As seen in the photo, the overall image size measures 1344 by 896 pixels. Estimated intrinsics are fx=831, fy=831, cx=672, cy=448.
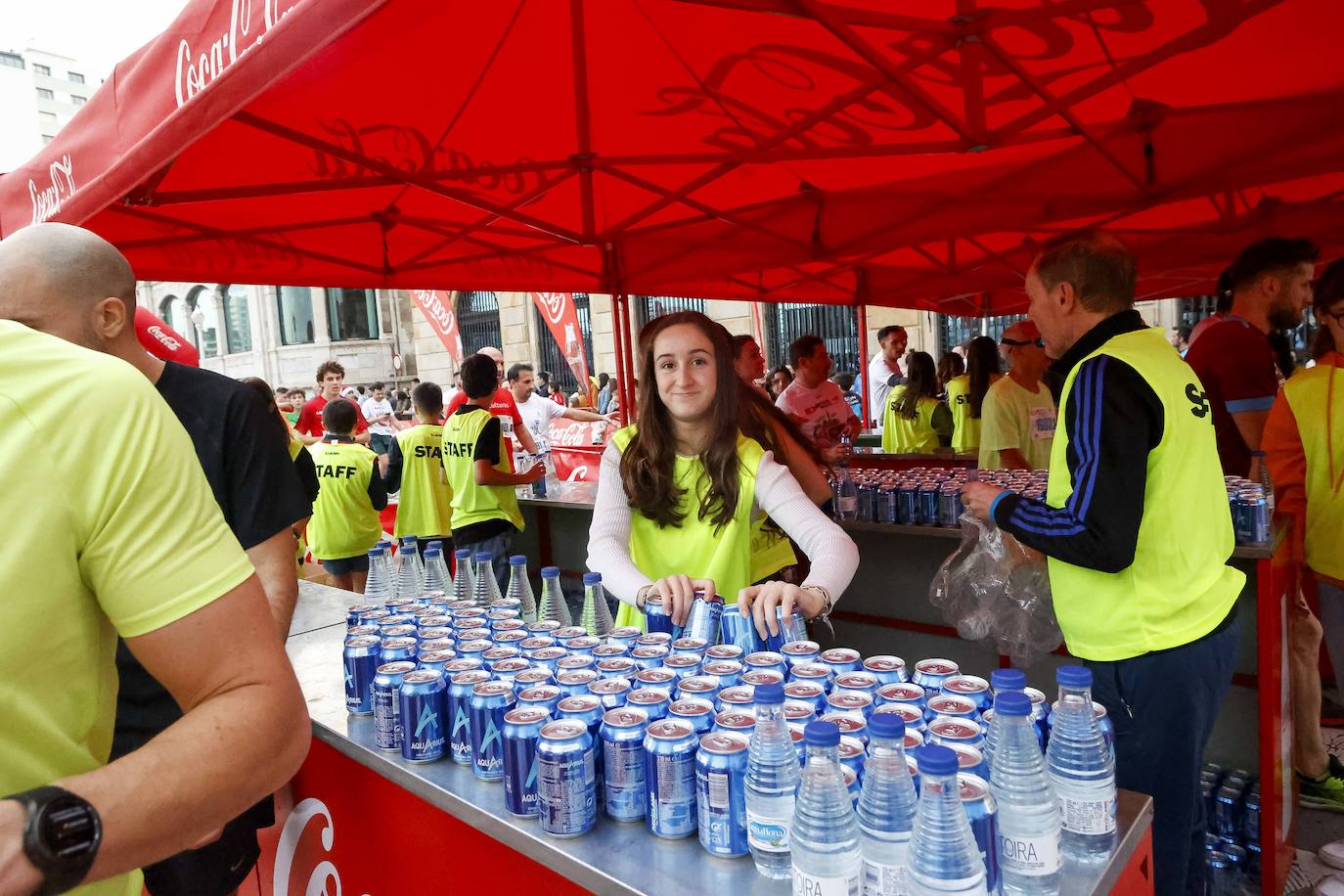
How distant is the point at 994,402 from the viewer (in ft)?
15.4

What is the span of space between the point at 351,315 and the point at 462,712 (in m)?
31.9

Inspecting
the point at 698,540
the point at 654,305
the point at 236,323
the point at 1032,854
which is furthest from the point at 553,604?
the point at 236,323

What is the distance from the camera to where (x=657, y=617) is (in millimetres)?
2020

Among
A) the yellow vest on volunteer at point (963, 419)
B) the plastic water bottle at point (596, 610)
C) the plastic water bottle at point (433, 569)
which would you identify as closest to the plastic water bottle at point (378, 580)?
the plastic water bottle at point (433, 569)

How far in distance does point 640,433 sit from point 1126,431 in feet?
4.31

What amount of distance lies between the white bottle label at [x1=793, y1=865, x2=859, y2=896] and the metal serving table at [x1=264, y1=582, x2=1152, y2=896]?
123 mm

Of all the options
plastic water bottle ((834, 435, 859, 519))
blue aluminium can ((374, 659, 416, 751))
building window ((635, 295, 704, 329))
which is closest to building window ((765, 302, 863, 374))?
building window ((635, 295, 704, 329))

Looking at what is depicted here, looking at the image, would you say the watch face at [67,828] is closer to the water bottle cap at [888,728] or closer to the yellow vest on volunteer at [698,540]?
the water bottle cap at [888,728]

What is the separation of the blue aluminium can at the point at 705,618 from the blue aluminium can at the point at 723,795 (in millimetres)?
650

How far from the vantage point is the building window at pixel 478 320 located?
83.8ft

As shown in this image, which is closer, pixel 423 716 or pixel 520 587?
pixel 423 716

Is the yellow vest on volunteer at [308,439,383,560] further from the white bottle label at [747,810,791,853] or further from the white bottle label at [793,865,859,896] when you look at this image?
the white bottle label at [793,865,859,896]

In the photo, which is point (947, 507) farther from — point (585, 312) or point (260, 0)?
point (585, 312)

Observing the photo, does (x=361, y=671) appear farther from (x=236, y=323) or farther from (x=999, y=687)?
(x=236, y=323)
